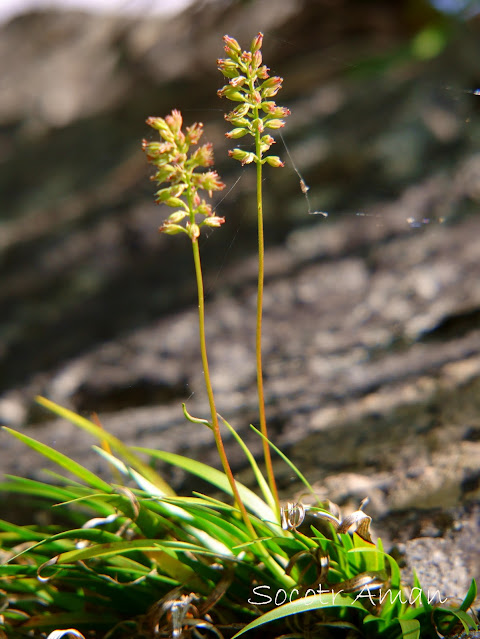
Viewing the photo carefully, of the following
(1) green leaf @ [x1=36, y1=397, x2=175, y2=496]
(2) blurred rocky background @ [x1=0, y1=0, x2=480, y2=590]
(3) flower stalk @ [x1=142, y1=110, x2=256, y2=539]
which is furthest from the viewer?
(2) blurred rocky background @ [x1=0, y1=0, x2=480, y2=590]

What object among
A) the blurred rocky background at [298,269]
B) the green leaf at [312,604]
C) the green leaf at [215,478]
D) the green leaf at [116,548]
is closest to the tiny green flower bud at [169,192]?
the blurred rocky background at [298,269]

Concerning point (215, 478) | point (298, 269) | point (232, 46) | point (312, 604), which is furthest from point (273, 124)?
point (298, 269)

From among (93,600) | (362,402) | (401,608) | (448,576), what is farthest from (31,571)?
(362,402)

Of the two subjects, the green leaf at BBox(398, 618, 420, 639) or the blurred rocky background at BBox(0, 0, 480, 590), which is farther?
the blurred rocky background at BBox(0, 0, 480, 590)

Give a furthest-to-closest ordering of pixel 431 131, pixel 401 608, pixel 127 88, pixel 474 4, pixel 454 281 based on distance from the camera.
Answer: pixel 127 88 → pixel 474 4 → pixel 431 131 → pixel 454 281 → pixel 401 608

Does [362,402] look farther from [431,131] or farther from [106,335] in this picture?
[431,131]

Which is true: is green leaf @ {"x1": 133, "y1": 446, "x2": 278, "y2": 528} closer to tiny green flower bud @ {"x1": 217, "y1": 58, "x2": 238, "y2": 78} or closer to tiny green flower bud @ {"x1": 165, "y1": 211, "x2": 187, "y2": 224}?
tiny green flower bud @ {"x1": 165, "y1": 211, "x2": 187, "y2": 224}

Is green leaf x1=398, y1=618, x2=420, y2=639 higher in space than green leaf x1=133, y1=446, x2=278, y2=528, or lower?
lower

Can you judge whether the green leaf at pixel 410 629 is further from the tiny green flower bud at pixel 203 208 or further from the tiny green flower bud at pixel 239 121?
the tiny green flower bud at pixel 239 121

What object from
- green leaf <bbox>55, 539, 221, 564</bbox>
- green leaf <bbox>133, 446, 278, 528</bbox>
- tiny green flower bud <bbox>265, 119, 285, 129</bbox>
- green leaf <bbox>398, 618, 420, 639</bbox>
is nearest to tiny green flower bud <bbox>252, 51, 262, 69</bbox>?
tiny green flower bud <bbox>265, 119, 285, 129</bbox>
